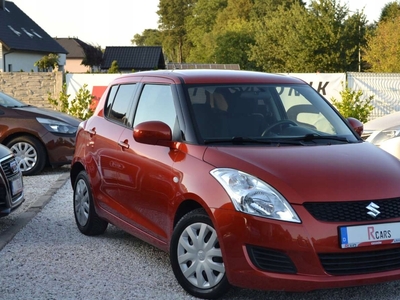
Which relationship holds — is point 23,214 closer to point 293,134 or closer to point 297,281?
point 293,134

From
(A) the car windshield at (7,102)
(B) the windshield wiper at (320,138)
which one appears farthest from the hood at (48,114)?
(B) the windshield wiper at (320,138)

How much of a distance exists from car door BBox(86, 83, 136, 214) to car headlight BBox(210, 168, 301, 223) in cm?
165

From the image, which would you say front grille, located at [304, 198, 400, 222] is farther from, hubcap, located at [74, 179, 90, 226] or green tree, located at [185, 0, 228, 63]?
green tree, located at [185, 0, 228, 63]

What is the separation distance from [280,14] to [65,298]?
71970 mm

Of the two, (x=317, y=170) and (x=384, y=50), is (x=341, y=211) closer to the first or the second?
(x=317, y=170)

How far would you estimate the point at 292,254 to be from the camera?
181 inches

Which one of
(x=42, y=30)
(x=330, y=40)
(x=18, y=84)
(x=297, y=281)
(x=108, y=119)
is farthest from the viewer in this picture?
(x=42, y=30)

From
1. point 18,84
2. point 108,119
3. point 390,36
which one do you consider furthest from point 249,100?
point 390,36

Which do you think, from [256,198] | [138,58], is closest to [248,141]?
[256,198]

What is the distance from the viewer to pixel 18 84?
25016mm

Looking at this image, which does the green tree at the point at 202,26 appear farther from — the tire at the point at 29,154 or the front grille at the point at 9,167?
the front grille at the point at 9,167

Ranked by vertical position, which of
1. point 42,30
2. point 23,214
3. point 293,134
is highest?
point 42,30

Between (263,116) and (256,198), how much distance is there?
4.17ft

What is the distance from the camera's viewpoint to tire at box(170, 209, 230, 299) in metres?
4.97
